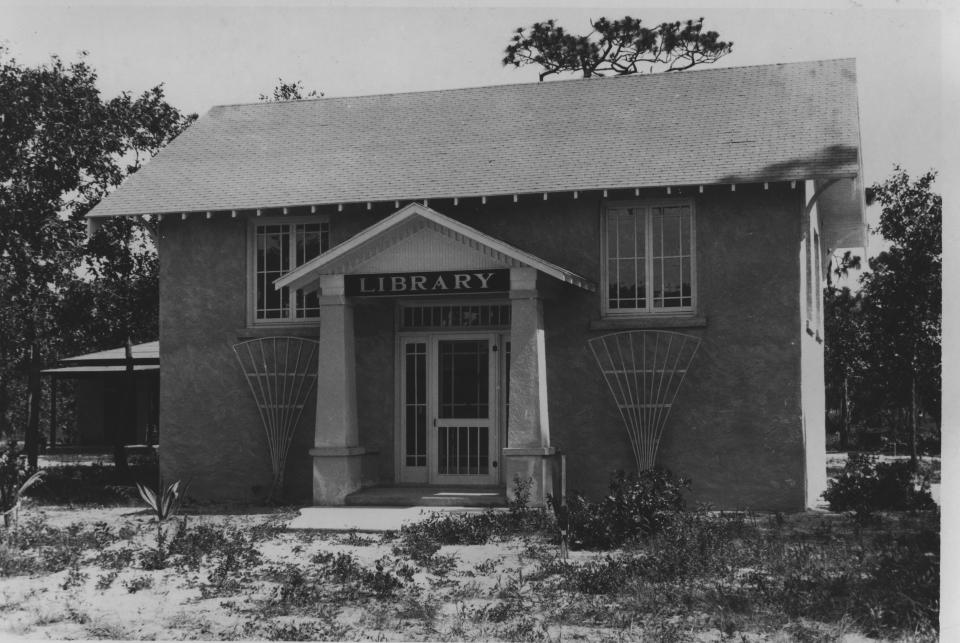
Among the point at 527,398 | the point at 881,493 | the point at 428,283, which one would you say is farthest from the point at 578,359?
the point at 881,493

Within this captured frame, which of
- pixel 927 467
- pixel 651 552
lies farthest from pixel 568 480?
pixel 927 467

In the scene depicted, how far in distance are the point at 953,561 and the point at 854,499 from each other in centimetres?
666

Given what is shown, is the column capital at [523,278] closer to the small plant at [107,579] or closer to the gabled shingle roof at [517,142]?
the gabled shingle roof at [517,142]

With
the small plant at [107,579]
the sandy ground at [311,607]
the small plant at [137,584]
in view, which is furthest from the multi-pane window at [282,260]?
the small plant at [137,584]

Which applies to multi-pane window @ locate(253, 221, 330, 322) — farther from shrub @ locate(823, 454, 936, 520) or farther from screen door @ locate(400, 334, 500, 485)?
shrub @ locate(823, 454, 936, 520)

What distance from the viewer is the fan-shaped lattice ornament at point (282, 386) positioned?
16359 millimetres

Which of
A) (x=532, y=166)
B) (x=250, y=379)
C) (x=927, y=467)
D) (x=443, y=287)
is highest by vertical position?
(x=532, y=166)

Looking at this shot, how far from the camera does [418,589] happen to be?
31.2 ft

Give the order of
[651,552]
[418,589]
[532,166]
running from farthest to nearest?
[532,166] < [651,552] < [418,589]

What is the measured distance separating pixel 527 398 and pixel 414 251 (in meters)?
2.58

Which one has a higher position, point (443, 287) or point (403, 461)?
point (443, 287)

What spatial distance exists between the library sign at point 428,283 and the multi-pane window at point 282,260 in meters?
1.94

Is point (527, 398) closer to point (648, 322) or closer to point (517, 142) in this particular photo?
point (648, 322)

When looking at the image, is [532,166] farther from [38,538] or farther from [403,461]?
[38,538]
